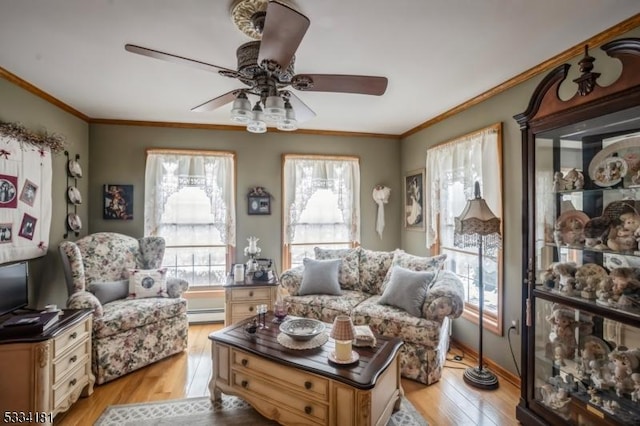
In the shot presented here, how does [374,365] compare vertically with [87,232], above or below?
below

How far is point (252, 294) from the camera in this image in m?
3.31

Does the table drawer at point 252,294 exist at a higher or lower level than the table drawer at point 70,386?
higher

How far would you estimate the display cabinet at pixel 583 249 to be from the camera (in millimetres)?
1611

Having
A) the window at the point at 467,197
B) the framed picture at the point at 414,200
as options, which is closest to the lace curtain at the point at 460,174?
the window at the point at 467,197

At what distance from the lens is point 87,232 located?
3787 mm

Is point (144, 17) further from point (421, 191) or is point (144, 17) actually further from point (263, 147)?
point (421, 191)

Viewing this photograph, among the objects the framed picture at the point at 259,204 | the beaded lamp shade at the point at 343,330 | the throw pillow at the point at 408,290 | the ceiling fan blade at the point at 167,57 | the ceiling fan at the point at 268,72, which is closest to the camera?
the ceiling fan at the point at 268,72

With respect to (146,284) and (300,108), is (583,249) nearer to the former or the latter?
(300,108)

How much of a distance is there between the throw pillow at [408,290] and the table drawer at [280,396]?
1.30 metres

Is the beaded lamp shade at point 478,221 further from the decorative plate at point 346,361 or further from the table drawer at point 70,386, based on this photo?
the table drawer at point 70,386

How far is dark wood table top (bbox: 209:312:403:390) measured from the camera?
1750 millimetres

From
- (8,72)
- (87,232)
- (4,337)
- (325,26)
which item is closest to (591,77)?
(325,26)

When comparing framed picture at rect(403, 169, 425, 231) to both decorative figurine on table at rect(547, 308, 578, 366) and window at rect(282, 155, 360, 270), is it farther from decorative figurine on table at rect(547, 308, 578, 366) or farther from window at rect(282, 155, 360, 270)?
decorative figurine on table at rect(547, 308, 578, 366)

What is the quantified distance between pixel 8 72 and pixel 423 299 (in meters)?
3.94
